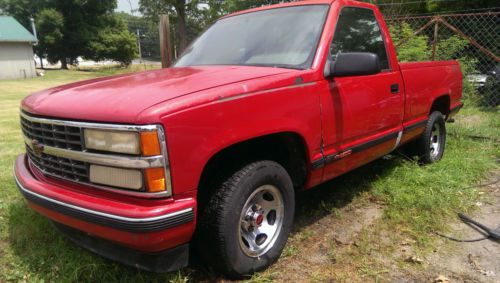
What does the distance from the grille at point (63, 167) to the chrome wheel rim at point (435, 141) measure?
4101 millimetres

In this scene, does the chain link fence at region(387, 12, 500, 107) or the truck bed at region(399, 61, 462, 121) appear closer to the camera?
the truck bed at region(399, 61, 462, 121)

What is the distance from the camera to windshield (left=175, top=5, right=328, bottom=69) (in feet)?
10.4

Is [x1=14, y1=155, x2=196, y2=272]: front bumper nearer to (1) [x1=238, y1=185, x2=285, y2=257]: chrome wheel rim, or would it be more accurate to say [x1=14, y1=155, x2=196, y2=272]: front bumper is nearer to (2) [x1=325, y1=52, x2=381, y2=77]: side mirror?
(1) [x1=238, y1=185, x2=285, y2=257]: chrome wheel rim

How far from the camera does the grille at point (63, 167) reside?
2352 millimetres

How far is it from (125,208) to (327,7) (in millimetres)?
2323

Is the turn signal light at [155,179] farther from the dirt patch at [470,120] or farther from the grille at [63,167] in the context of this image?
the dirt patch at [470,120]

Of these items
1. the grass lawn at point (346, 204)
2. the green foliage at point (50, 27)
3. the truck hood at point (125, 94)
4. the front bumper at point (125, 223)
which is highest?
the green foliage at point (50, 27)

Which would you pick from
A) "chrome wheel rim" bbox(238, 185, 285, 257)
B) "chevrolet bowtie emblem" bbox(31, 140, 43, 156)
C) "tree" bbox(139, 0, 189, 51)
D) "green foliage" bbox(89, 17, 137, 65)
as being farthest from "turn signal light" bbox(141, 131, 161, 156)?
"green foliage" bbox(89, 17, 137, 65)

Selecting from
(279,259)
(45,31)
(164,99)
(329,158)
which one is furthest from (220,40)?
(45,31)

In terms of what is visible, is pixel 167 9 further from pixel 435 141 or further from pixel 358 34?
pixel 358 34

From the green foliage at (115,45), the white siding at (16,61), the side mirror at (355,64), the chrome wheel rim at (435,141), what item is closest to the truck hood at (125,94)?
the side mirror at (355,64)

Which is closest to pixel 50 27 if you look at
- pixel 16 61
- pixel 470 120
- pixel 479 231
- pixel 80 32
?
pixel 80 32

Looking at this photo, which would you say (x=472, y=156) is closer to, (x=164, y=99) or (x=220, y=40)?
(x=220, y=40)

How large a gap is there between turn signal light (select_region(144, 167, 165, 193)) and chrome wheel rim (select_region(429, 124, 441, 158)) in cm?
390
